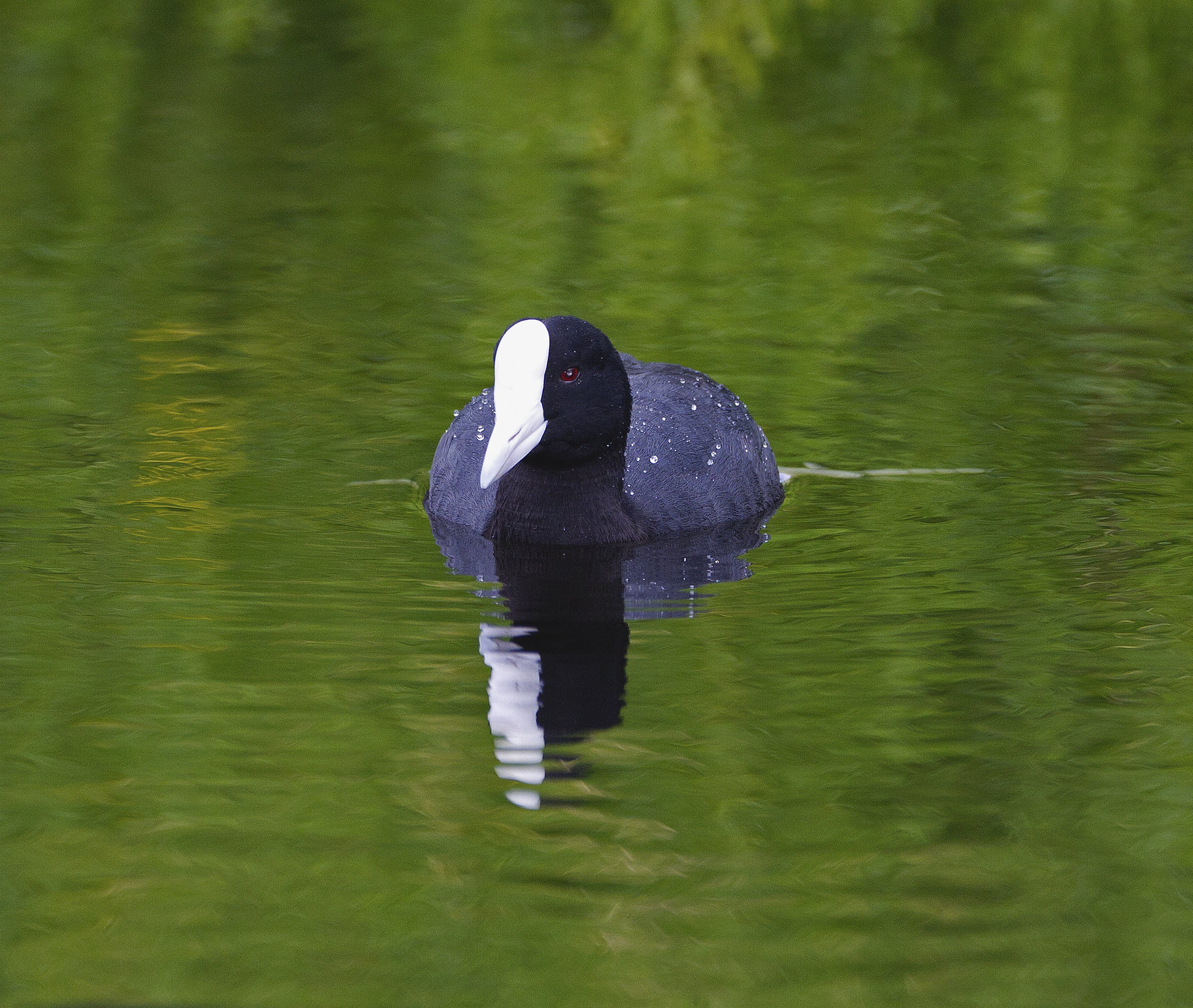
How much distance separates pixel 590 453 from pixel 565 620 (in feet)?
2.91

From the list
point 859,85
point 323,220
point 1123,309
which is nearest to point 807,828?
point 1123,309

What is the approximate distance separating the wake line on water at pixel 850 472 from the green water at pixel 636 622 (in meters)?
0.07

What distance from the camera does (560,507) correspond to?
666 cm

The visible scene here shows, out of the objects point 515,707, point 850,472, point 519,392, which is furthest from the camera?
point 850,472

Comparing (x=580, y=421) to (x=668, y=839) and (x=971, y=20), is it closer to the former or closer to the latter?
(x=668, y=839)

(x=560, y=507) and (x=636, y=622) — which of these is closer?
(x=636, y=622)

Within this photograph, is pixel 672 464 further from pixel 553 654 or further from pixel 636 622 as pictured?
pixel 553 654

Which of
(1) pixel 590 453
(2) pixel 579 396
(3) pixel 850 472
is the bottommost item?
(3) pixel 850 472

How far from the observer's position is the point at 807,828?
177 inches

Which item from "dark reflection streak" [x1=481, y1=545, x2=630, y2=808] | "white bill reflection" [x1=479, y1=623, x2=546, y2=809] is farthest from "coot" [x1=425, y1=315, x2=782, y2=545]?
"white bill reflection" [x1=479, y1=623, x2=546, y2=809]

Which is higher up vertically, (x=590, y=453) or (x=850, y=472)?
(x=590, y=453)

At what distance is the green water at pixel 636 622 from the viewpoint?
4.08 m

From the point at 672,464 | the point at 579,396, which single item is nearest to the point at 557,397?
the point at 579,396

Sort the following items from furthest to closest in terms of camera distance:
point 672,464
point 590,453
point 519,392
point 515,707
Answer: point 672,464, point 590,453, point 519,392, point 515,707
